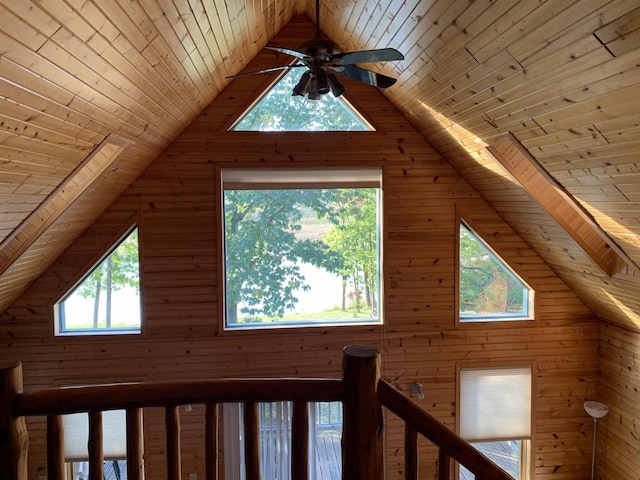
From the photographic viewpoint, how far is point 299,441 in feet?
4.62

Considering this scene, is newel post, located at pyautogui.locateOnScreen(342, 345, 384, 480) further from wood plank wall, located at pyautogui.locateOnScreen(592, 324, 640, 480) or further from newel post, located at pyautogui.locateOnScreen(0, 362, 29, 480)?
wood plank wall, located at pyautogui.locateOnScreen(592, 324, 640, 480)

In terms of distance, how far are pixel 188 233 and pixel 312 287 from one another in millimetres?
1437

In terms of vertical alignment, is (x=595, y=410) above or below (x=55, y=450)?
below

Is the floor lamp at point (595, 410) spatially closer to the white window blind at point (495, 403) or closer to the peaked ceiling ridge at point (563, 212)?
the white window blind at point (495, 403)

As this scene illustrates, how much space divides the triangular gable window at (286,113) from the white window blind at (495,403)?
3.25m

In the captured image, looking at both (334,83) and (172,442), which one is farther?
(334,83)

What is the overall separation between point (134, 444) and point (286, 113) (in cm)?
357

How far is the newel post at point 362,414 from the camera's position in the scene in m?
1.33

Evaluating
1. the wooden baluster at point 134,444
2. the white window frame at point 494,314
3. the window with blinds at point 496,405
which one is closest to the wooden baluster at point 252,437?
the wooden baluster at point 134,444

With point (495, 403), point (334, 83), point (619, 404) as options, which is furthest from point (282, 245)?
point (619, 404)

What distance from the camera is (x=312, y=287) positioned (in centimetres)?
452

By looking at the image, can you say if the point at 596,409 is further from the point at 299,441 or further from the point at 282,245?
the point at 299,441

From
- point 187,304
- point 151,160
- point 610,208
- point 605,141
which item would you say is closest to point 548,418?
point 610,208

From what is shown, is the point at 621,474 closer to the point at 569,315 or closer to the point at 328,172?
the point at 569,315
